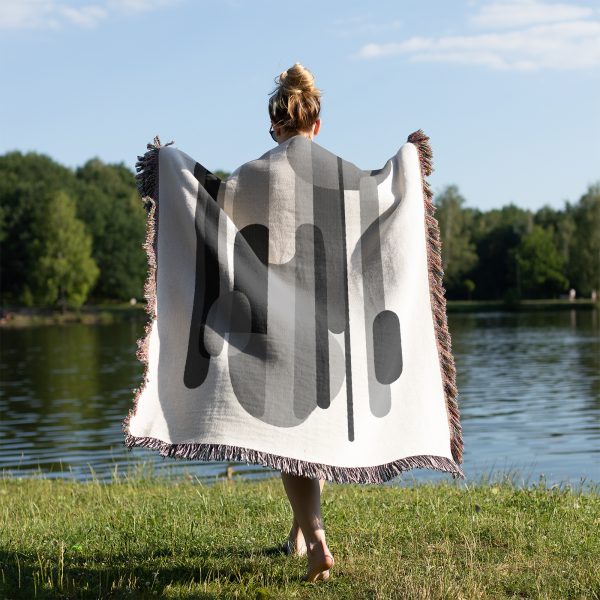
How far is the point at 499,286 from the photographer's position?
10181 cm

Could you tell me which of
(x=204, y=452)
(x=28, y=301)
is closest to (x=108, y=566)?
(x=204, y=452)

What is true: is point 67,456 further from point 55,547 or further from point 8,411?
point 55,547

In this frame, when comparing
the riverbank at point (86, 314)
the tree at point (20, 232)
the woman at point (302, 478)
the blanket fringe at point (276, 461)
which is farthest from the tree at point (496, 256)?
the blanket fringe at point (276, 461)

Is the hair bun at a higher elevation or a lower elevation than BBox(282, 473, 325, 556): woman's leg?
higher

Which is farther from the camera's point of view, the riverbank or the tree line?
the tree line

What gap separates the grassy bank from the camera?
4379 millimetres

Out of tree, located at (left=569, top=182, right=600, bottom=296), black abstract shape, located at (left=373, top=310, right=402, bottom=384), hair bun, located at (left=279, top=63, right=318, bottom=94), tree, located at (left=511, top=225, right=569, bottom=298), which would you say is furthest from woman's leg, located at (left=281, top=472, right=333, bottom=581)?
tree, located at (left=511, top=225, right=569, bottom=298)

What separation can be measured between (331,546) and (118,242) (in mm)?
77661

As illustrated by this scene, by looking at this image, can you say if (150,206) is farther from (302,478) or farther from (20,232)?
(20,232)

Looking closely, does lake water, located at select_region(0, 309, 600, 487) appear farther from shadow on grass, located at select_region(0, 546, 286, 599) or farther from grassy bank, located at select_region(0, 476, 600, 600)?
shadow on grass, located at select_region(0, 546, 286, 599)

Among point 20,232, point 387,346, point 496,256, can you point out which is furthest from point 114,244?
point 387,346

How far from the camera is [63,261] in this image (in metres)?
71.2

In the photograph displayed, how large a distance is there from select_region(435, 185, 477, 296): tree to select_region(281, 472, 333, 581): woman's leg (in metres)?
86.6

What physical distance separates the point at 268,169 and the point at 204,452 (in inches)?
51.7
